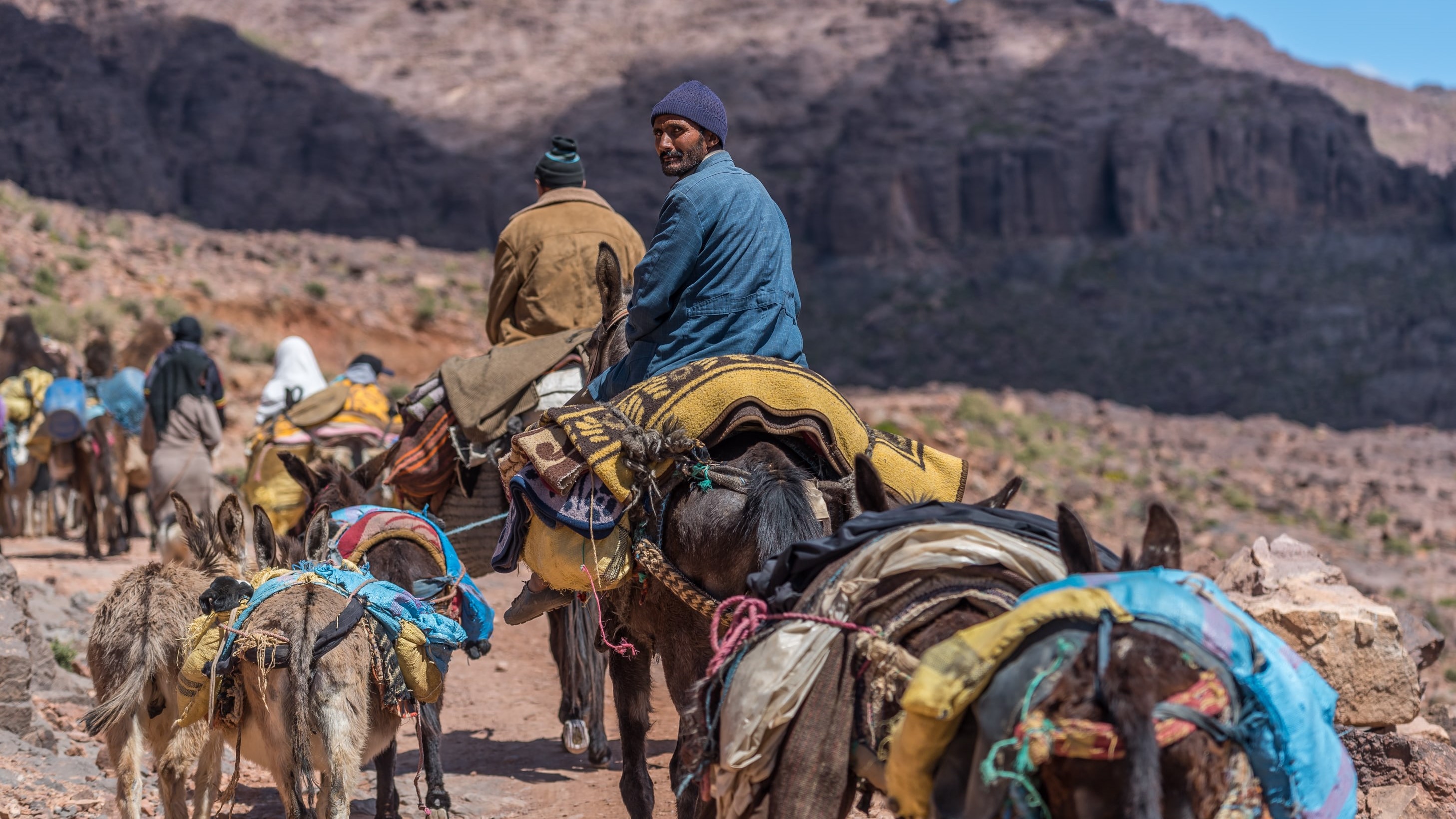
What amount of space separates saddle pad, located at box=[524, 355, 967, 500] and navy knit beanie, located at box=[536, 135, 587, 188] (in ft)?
10.4

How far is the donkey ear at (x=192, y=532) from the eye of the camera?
17.0 ft

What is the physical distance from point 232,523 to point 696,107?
253cm

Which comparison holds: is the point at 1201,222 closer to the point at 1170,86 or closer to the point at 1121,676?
the point at 1170,86

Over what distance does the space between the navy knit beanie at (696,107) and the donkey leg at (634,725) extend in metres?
1.98

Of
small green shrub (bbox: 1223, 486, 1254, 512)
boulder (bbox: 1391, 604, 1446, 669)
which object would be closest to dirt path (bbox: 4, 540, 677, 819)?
boulder (bbox: 1391, 604, 1446, 669)

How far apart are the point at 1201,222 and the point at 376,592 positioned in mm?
85060

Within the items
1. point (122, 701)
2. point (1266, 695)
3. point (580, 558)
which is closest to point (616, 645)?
point (580, 558)

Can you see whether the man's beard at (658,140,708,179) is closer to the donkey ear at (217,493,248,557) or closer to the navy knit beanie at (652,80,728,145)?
the navy knit beanie at (652,80,728,145)

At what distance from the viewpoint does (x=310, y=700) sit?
177 inches

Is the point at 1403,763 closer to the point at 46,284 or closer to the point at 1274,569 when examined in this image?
the point at 1274,569

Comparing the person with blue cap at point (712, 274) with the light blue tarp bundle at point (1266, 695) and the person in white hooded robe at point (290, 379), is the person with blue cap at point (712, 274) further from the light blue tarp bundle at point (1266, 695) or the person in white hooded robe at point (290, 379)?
the person in white hooded robe at point (290, 379)

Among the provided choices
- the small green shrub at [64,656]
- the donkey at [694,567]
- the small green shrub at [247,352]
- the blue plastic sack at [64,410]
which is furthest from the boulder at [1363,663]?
the small green shrub at [247,352]

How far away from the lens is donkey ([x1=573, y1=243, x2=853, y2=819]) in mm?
3938

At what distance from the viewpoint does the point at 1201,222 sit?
83000 millimetres
